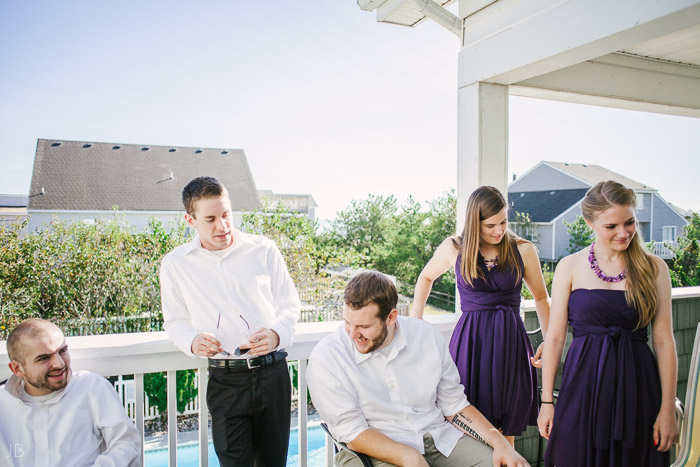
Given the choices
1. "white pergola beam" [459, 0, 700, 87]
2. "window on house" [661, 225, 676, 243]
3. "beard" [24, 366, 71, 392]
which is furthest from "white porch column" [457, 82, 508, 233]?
"window on house" [661, 225, 676, 243]

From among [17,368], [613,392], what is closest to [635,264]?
[613,392]

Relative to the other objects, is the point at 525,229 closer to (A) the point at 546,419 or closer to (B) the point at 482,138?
(B) the point at 482,138

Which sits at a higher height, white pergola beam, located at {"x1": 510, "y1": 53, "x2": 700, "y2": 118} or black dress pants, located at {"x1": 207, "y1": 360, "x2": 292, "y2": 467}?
white pergola beam, located at {"x1": 510, "y1": 53, "x2": 700, "y2": 118}

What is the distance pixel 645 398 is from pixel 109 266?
11.0 metres

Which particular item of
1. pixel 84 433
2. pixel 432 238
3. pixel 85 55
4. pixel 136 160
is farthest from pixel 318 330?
pixel 85 55

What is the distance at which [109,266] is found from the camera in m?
10.9

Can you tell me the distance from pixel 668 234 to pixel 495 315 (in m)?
13.1

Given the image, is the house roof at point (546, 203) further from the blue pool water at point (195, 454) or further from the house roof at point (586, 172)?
the blue pool water at point (195, 454)

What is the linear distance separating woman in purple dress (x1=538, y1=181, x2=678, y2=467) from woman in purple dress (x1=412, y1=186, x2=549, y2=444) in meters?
0.23

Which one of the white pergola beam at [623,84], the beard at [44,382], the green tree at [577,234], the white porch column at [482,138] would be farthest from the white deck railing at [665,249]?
the beard at [44,382]

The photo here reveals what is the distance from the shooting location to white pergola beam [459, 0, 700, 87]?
1.85 meters

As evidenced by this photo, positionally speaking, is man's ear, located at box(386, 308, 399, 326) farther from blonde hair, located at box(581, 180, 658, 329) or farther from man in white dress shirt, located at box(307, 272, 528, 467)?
blonde hair, located at box(581, 180, 658, 329)

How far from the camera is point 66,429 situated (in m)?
1.70

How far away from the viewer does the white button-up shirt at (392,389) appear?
1.73m
